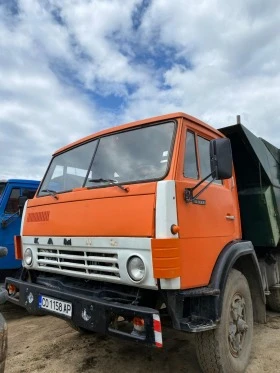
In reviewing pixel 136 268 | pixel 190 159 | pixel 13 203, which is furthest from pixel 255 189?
pixel 13 203

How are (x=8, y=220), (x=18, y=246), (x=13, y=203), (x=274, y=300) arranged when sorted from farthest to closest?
1. (x=13, y=203)
2. (x=8, y=220)
3. (x=274, y=300)
4. (x=18, y=246)

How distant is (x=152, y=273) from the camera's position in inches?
109

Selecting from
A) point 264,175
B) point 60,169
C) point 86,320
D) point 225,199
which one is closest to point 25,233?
point 60,169

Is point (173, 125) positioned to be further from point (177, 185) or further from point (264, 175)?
point (264, 175)

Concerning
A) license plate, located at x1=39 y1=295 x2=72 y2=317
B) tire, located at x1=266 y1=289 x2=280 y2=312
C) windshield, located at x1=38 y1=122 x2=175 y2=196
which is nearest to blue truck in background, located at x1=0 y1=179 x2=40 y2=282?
windshield, located at x1=38 y1=122 x2=175 y2=196

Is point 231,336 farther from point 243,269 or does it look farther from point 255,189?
point 255,189

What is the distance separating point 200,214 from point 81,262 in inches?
46.4

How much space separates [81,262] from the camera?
3.39 metres

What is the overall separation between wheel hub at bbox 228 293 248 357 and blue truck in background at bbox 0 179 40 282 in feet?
13.2

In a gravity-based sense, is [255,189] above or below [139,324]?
above

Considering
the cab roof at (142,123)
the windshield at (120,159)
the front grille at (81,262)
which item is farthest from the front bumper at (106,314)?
the cab roof at (142,123)

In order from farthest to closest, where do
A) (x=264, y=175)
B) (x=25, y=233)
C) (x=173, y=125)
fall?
(x=264, y=175), (x=25, y=233), (x=173, y=125)

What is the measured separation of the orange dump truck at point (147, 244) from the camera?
284 centimetres

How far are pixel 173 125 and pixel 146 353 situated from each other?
245 cm
